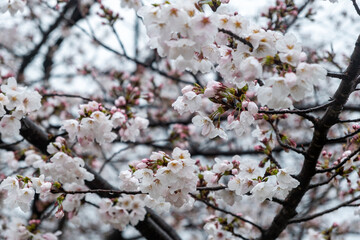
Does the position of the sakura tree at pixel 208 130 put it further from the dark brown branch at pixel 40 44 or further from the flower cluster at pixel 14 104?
the dark brown branch at pixel 40 44

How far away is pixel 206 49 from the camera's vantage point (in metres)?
1.56

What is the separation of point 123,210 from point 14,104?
108 centimetres

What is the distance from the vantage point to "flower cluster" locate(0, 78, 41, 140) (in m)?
2.18

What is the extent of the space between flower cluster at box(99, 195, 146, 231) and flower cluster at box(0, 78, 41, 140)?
87 centimetres

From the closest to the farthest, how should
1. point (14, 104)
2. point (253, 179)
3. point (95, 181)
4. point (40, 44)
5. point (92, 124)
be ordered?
point (253, 179) → point (14, 104) → point (92, 124) → point (95, 181) → point (40, 44)

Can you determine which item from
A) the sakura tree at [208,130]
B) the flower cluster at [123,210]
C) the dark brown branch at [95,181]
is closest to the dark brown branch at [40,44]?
the sakura tree at [208,130]

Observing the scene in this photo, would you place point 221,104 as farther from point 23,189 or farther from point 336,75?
point 23,189

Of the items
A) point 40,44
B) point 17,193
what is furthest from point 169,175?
point 40,44

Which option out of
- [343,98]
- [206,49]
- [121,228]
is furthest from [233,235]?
[206,49]

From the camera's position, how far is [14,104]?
2.20 m

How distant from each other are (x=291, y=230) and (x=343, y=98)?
5211mm

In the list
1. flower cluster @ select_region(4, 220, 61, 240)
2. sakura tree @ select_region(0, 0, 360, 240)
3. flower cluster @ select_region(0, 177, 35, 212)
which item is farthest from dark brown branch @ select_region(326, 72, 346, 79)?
flower cluster @ select_region(4, 220, 61, 240)

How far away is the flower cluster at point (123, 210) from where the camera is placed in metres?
2.57

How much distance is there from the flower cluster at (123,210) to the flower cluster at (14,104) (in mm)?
869
